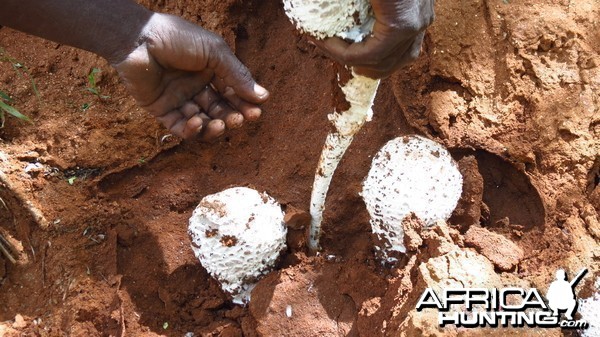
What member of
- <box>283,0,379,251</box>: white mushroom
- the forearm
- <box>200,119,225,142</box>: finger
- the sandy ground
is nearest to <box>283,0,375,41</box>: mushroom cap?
<box>283,0,379,251</box>: white mushroom

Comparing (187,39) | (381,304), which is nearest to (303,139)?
(187,39)

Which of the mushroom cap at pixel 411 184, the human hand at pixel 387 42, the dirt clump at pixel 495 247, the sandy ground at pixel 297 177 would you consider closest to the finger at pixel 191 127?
the sandy ground at pixel 297 177

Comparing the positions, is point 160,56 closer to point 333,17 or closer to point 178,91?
point 178,91

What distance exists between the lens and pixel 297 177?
257 cm

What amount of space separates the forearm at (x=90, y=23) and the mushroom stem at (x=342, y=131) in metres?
0.86

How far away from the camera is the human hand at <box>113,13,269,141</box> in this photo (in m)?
2.20

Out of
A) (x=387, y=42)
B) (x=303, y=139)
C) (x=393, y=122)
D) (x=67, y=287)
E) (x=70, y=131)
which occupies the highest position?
(x=387, y=42)

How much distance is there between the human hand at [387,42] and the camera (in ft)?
4.49

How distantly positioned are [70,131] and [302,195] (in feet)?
3.63

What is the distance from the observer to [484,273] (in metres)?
1.76

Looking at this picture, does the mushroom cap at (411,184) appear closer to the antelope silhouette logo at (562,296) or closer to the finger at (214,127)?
the antelope silhouette logo at (562,296)

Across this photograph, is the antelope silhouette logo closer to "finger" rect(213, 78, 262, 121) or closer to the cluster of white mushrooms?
the cluster of white mushrooms

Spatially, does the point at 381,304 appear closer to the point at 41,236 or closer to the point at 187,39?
the point at 187,39

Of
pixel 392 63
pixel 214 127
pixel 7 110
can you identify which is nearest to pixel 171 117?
pixel 214 127
